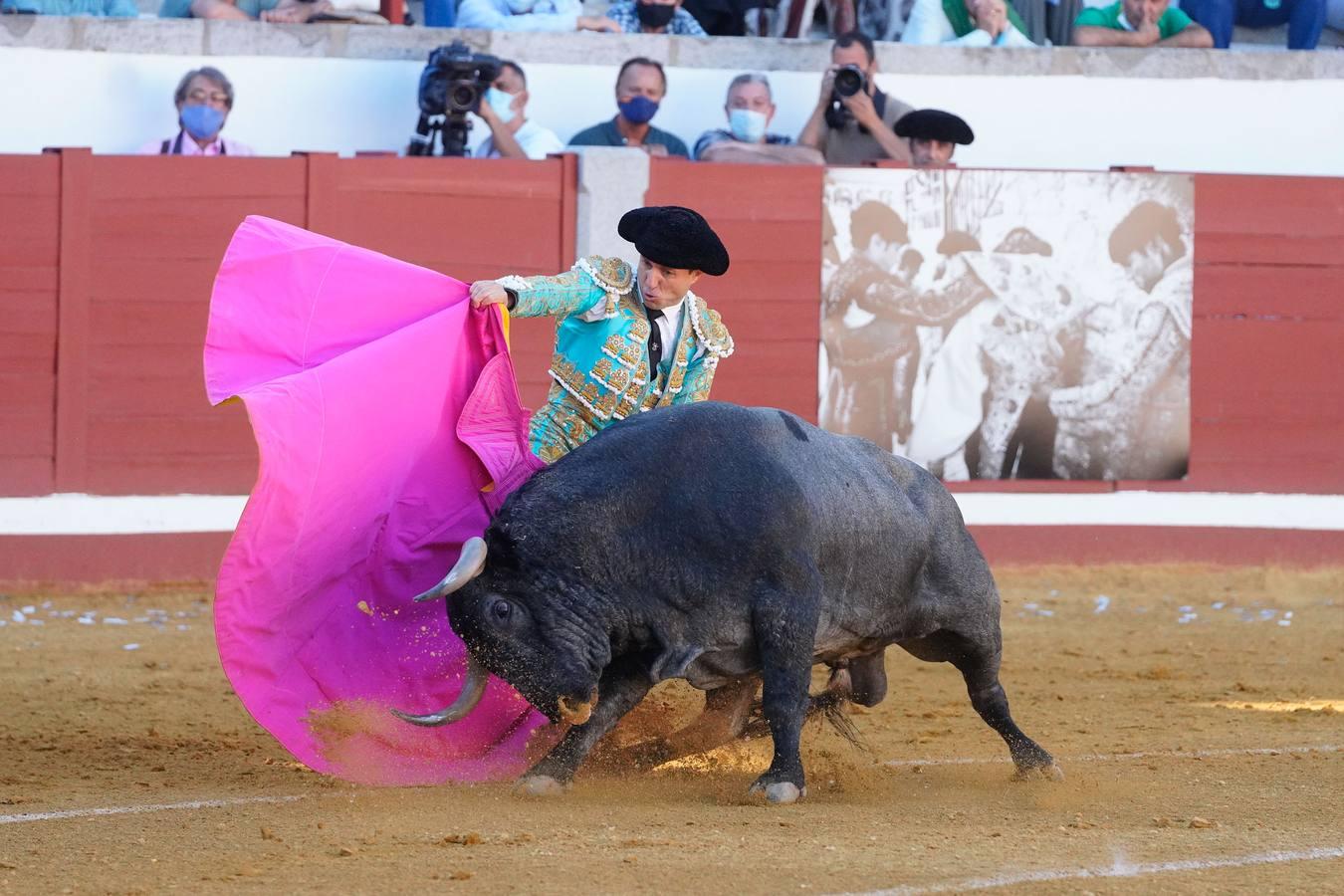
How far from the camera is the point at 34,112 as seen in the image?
7801 millimetres

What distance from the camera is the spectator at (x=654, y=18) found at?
28.2 feet

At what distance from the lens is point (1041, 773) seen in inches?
169

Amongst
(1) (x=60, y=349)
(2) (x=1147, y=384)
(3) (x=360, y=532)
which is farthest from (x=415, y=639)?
(2) (x=1147, y=384)

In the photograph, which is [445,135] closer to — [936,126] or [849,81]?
[849,81]

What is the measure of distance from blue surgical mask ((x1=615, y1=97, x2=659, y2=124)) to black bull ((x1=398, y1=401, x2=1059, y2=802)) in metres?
Result: 4.08

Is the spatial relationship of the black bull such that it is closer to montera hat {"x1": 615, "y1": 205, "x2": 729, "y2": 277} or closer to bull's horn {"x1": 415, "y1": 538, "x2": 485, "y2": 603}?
bull's horn {"x1": 415, "y1": 538, "x2": 485, "y2": 603}

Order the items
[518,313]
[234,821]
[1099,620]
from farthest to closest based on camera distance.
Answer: [1099,620] → [518,313] → [234,821]

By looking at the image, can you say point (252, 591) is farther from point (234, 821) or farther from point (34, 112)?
point (34, 112)

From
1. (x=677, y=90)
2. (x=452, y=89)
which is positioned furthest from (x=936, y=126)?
(x=452, y=89)

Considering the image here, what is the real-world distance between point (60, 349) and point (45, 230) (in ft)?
1.49

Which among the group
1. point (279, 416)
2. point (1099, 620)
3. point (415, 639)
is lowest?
point (1099, 620)

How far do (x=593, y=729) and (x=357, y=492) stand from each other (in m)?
0.72

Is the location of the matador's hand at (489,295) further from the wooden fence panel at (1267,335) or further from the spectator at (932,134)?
the wooden fence panel at (1267,335)

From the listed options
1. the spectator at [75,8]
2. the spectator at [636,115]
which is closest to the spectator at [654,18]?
the spectator at [636,115]
